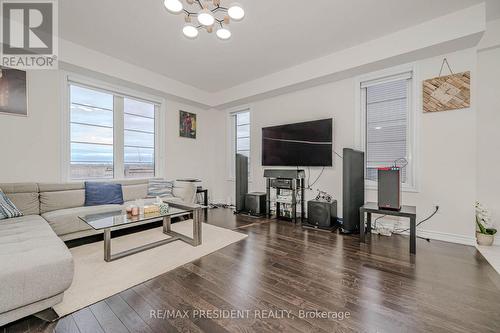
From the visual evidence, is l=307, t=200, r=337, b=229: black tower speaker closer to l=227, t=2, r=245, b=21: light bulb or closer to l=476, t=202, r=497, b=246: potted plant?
l=476, t=202, r=497, b=246: potted plant

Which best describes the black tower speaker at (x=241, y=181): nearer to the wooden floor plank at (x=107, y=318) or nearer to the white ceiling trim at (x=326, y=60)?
the white ceiling trim at (x=326, y=60)

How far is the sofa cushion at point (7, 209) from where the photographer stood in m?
2.45

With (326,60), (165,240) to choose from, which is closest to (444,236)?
(326,60)

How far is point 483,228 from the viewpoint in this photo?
275 cm

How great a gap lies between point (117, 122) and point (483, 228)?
5.97 meters

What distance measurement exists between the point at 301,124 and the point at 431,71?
201 centimetres

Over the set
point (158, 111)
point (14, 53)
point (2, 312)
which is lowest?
point (2, 312)

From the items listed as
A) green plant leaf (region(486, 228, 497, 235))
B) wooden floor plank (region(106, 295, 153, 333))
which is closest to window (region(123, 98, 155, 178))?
wooden floor plank (region(106, 295, 153, 333))

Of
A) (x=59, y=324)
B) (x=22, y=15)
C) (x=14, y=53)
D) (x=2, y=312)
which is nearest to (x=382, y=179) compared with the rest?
(x=59, y=324)

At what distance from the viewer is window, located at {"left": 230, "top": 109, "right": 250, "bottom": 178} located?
5297mm

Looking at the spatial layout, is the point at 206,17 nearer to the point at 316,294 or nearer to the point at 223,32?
the point at 223,32

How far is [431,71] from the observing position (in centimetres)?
302

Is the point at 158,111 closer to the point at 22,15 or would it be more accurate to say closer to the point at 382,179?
the point at 22,15

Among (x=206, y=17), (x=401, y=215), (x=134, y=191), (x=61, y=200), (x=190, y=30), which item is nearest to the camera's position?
(x=206, y=17)
